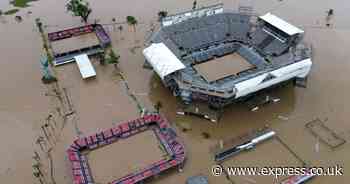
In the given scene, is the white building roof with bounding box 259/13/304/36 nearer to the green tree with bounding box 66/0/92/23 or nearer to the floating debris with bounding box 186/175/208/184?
the floating debris with bounding box 186/175/208/184

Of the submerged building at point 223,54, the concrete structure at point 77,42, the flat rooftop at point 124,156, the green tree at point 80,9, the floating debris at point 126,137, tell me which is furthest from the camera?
the green tree at point 80,9

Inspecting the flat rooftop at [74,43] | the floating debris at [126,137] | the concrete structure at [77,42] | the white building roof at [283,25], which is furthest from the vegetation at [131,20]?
the floating debris at [126,137]

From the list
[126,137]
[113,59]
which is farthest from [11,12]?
[126,137]

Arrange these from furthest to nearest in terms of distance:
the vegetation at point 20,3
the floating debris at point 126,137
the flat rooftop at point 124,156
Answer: the vegetation at point 20,3
the flat rooftop at point 124,156
the floating debris at point 126,137

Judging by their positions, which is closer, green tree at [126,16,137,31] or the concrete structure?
the concrete structure

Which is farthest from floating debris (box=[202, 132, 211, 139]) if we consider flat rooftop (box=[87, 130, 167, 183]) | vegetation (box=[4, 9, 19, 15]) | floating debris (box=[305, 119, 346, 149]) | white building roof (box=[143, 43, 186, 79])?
vegetation (box=[4, 9, 19, 15])

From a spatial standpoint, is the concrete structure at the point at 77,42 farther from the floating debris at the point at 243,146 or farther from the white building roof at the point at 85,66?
the floating debris at the point at 243,146

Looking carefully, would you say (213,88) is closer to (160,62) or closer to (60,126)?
Answer: (160,62)
